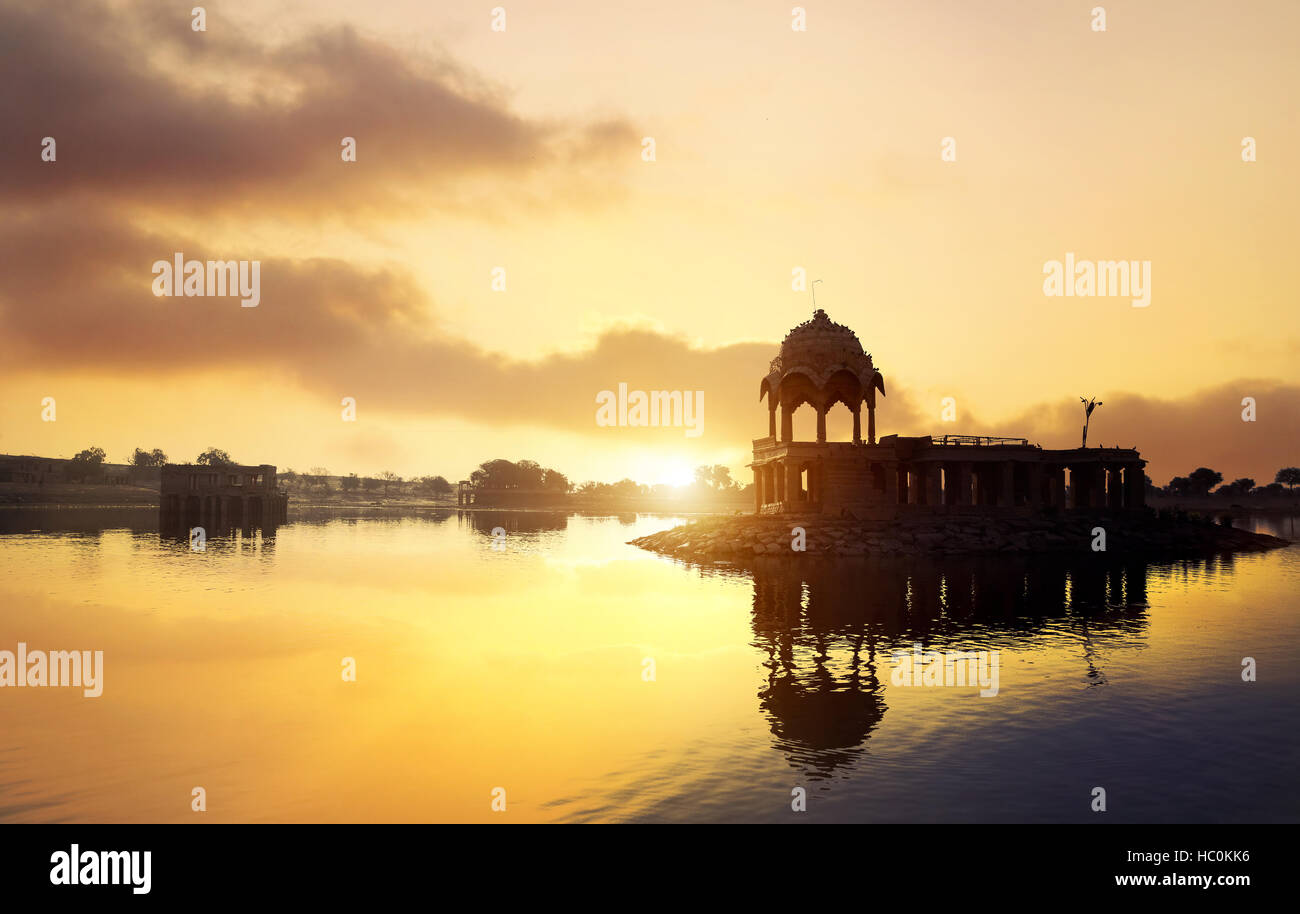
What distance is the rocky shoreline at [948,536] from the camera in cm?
6284

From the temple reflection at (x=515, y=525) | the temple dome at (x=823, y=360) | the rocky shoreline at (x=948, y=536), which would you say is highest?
the temple dome at (x=823, y=360)

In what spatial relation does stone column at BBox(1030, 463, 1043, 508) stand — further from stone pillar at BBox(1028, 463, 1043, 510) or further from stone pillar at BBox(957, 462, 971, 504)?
stone pillar at BBox(957, 462, 971, 504)

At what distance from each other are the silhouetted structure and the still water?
3371 inches

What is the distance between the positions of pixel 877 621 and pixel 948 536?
114 ft

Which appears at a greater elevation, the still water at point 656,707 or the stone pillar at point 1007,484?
the stone pillar at point 1007,484

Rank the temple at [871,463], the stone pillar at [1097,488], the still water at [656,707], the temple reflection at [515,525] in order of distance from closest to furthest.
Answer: the still water at [656,707]
the temple at [871,463]
the stone pillar at [1097,488]
the temple reflection at [515,525]

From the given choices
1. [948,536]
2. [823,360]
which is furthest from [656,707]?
[823,360]

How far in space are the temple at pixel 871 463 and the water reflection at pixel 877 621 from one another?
11970 millimetres

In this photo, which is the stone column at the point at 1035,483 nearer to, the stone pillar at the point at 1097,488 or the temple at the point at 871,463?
the temple at the point at 871,463

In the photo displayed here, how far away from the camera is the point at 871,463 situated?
235ft

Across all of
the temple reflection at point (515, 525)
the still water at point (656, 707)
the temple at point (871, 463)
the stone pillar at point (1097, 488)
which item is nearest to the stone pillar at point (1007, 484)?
the temple at point (871, 463)

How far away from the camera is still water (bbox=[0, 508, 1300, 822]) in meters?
14.6
